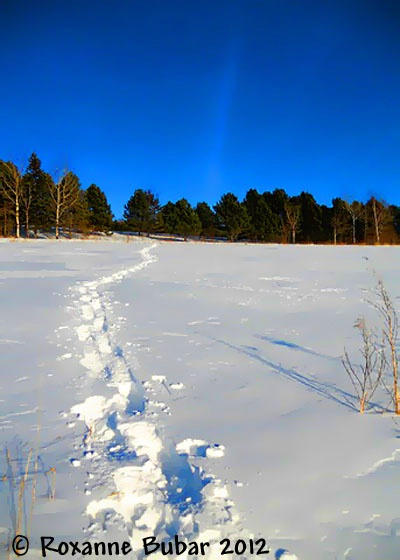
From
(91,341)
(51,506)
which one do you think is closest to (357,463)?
(51,506)

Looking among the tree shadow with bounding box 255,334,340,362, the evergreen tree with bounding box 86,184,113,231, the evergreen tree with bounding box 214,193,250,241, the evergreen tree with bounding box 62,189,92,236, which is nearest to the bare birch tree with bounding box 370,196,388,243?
the evergreen tree with bounding box 214,193,250,241

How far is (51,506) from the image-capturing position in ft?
5.18

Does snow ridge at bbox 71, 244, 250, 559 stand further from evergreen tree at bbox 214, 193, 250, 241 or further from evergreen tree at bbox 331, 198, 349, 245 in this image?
evergreen tree at bbox 331, 198, 349, 245

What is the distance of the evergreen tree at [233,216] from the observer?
38.3 meters

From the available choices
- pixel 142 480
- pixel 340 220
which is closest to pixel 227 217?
pixel 340 220

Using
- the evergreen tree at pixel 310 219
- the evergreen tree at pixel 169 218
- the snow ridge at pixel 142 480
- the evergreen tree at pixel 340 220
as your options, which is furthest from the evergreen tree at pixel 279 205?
the snow ridge at pixel 142 480

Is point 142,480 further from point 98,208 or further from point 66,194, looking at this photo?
point 98,208

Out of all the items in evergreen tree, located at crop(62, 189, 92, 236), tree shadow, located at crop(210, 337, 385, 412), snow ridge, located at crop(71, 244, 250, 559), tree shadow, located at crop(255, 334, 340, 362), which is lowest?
snow ridge, located at crop(71, 244, 250, 559)

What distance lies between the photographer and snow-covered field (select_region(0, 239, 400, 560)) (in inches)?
60.2

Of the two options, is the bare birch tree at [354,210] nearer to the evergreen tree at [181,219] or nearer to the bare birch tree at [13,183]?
the evergreen tree at [181,219]

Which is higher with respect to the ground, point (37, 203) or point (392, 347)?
point (37, 203)

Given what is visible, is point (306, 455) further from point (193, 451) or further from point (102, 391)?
point (102, 391)

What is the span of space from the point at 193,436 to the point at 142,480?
508 mm

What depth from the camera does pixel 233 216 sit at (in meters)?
38.4
